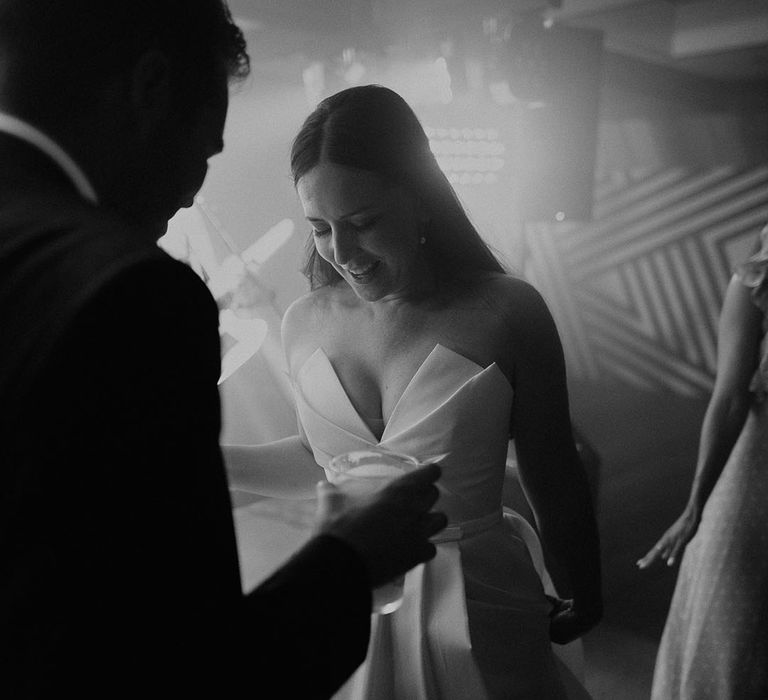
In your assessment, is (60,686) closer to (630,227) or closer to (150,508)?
(150,508)

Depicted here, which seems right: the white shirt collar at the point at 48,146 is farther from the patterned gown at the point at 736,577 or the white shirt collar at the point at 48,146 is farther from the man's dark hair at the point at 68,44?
the patterned gown at the point at 736,577

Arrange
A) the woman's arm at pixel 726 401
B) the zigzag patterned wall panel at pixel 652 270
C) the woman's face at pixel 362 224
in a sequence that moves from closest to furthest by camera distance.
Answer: the woman's face at pixel 362 224
the woman's arm at pixel 726 401
the zigzag patterned wall panel at pixel 652 270

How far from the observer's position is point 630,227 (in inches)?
236

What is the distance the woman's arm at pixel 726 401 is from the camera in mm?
1982

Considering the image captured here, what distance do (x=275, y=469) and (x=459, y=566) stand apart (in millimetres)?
430

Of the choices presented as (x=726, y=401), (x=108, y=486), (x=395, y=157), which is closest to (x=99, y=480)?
(x=108, y=486)

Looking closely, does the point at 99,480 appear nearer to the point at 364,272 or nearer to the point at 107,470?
the point at 107,470

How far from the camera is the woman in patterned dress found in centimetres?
200

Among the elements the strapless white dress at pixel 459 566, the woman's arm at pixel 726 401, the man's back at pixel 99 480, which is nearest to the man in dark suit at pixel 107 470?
the man's back at pixel 99 480

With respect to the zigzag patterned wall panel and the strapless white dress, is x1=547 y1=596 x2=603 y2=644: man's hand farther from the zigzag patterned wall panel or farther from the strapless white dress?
the zigzag patterned wall panel

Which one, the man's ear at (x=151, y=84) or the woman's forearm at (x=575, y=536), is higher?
the man's ear at (x=151, y=84)

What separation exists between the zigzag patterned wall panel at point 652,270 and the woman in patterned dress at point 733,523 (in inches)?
152

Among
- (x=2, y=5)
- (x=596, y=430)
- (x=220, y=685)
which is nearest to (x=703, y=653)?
(x=220, y=685)

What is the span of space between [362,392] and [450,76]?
2.55 meters
